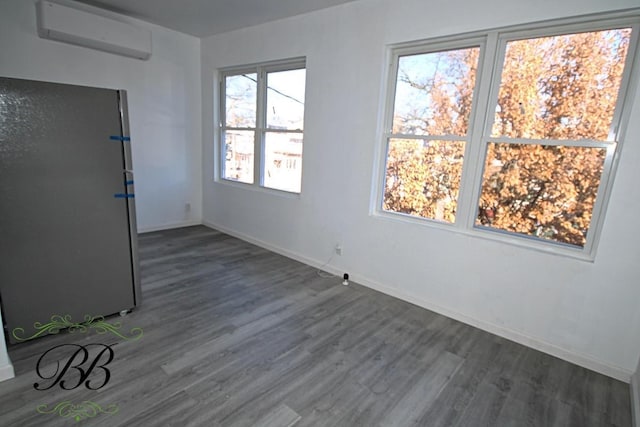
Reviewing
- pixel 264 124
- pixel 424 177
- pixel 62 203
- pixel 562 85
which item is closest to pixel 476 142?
pixel 424 177

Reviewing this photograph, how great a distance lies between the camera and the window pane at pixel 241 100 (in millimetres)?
4473

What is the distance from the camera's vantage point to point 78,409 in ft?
5.58

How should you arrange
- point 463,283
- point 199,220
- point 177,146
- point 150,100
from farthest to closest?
point 199,220 < point 177,146 < point 150,100 < point 463,283

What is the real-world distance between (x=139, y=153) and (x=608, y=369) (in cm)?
535

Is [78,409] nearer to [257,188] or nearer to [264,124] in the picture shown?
[257,188]

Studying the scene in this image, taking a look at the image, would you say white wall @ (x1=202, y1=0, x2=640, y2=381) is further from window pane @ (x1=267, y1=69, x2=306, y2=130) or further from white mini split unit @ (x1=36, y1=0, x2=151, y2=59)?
white mini split unit @ (x1=36, y1=0, x2=151, y2=59)

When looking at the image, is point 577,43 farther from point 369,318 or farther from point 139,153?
point 139,153

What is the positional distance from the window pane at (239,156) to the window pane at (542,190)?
3.10 m

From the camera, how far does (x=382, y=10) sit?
2957 mm

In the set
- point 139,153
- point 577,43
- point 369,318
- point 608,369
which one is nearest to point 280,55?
point 139,153

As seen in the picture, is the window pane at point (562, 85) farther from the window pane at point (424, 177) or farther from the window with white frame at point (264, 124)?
the window with white frame at point (264, 124)

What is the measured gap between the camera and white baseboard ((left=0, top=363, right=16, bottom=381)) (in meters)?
1.85

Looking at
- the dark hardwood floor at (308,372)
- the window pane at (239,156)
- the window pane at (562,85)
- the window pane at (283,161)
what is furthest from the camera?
the window pane at (239,156)

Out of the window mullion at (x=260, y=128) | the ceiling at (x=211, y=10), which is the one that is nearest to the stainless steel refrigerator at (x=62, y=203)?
the ceiling at (x=211, y=10)
